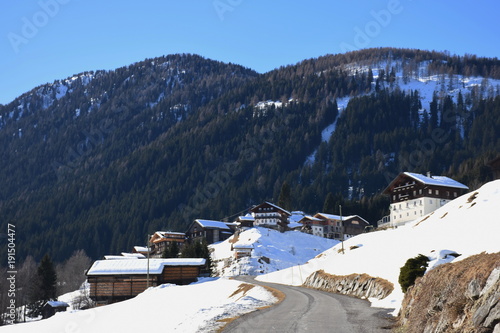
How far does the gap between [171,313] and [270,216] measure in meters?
104

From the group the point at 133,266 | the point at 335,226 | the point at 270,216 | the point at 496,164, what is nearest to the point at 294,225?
the point at 270,216

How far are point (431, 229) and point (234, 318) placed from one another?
4092 centimetres

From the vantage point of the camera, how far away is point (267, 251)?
105375mm

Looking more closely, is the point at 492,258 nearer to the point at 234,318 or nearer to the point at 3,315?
the point at 234,318

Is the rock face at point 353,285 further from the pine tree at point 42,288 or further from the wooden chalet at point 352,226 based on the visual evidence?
the wooden chalet at point 352,226

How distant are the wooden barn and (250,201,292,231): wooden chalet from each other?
59.9 metres

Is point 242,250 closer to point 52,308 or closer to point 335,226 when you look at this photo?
point 52,308

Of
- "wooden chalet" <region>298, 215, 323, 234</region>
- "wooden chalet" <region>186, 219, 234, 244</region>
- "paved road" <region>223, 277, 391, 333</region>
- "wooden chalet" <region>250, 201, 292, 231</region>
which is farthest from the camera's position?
"wooden chalet" <region>186, 219, 234, 244</region>

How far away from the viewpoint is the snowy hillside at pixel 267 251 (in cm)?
9681

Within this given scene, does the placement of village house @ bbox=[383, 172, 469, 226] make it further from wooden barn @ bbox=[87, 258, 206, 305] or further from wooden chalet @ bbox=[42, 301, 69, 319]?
wooden chalet @ bbox=[42, 301, 69, 319]

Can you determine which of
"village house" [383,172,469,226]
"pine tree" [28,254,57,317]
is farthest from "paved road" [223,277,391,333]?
"village house" [383,172,469,226]

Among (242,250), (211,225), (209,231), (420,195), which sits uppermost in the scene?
(420,195)

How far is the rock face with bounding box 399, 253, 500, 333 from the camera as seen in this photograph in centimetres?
1258

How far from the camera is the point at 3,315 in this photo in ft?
271
